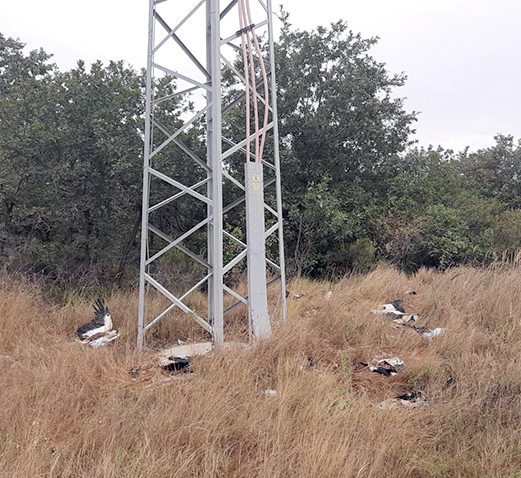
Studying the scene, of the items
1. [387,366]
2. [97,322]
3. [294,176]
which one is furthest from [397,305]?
[294,176]

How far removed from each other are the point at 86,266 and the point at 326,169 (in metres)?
6.58

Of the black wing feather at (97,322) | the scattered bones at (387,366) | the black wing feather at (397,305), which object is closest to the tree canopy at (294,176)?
the black wing feather at (397,305)

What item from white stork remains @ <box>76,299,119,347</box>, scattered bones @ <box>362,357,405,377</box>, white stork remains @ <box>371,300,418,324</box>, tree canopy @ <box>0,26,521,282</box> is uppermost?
tree canopy @ <box>0,26,521,282</box>

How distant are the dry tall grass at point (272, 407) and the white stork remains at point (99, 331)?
0.16 m

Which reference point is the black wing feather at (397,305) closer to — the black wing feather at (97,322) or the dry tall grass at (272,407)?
the dry tall grass at (272,407)

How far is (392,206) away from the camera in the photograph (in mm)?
12172

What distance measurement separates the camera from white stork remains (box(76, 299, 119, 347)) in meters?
4.86

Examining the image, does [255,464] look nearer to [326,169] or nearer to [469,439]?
[469,439]

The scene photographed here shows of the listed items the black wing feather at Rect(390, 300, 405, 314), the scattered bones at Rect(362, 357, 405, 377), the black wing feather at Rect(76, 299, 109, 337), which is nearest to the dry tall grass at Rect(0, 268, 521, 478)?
the scattered bones at Rect(362, 357, 405, 377)

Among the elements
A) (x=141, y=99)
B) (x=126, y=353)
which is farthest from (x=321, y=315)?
(x=141, y=99)

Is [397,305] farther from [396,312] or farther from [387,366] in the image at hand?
[387,366]

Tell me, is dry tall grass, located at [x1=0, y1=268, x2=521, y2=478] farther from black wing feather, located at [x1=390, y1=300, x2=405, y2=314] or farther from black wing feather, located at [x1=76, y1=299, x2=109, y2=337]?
black wing feather, located at [x1=390, y1=300, x2=405, y2=314]

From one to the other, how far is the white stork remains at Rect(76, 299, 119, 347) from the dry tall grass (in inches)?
6.3

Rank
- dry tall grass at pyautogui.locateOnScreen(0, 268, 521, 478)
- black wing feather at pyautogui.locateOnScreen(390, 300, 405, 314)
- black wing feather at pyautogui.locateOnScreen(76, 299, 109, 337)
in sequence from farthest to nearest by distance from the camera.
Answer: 1. black wing feather at pyautogui.locateOnScreen(390, 300, 405, 314)
2. black wing feather at pyautogui.locateOnScreen(76, 299, 109, 337)
3. dry tall grass at pyautogui.locateOnScreen(0, 268, 521, 478)
